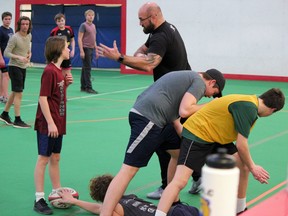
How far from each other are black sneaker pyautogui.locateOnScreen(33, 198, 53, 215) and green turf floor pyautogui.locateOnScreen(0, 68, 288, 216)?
0.28 ft

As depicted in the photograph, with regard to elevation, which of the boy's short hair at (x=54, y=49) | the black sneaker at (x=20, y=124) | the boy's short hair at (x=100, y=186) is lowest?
the black sneaker at (x=20, y=124)

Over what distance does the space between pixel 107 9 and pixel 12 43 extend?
13.3m

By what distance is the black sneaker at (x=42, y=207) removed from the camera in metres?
5.02

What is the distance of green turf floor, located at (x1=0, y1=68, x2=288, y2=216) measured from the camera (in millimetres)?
5727

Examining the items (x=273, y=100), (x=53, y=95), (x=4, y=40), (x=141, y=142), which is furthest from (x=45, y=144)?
(x=4, y=40)

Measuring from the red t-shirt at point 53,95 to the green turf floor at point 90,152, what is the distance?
81 centimetres

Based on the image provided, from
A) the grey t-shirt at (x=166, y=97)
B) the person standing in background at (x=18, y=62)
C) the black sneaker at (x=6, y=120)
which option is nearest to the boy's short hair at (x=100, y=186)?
the grey t-shirt at (x=166, y=97)

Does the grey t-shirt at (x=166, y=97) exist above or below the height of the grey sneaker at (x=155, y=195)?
above

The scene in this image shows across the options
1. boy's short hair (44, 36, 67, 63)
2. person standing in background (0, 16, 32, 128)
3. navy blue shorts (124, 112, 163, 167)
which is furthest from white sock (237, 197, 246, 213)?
person standing in background (0, 16, 32, 128)

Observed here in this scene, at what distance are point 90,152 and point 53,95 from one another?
2.41 m

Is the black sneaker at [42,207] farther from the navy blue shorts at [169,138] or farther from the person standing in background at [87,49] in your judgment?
the person standing in background at [87,49]

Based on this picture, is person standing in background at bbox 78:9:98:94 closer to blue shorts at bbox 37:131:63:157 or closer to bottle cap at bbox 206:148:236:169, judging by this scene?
blue shorts at bbox 37:131:63:157

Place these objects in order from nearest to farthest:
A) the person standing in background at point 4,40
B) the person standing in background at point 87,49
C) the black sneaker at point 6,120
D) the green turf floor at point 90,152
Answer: the green turf floor at point 90,152 → the black sneaker at point 6,120 → the person standing in background at point 4,40 → the person standing in background at point 87,49

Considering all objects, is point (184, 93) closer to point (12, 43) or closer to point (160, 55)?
point (160, 55)
